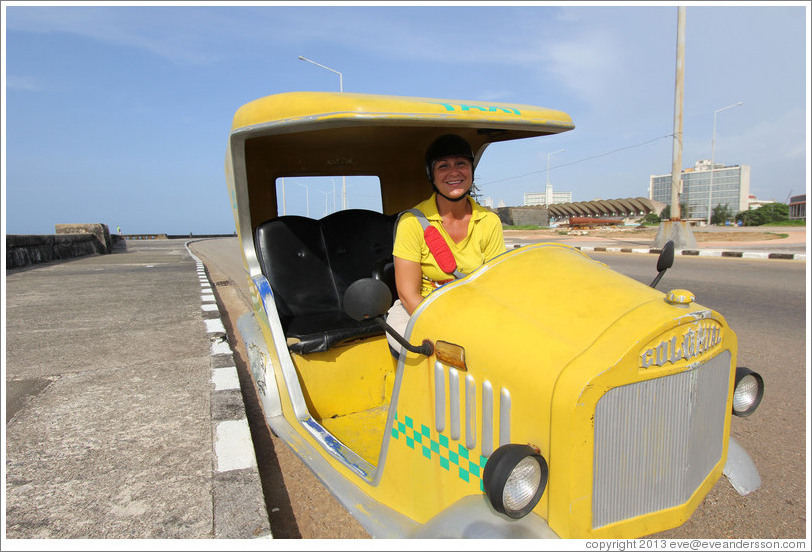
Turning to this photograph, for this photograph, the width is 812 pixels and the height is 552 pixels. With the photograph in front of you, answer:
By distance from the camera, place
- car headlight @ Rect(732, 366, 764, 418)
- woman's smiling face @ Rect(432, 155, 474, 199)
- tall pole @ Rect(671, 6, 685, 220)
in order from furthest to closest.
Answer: tall pole @ Rect(671, 6, 685, 220) → woman's smiling face @ Rect(432, 155, 474, 199) → car headlight @ Rect(732, 366, 764, 418)

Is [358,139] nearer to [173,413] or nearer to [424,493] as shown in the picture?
[173,413]

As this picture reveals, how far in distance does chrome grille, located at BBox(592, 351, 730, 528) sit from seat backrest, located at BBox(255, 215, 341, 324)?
2.36 meters

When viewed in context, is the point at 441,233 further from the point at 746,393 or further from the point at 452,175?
the point at 746,393

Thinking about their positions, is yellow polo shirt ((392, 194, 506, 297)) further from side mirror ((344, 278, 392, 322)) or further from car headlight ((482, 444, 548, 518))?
car headlight ((482, 444, 548, 518))

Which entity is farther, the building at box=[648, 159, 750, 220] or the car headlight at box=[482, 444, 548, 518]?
the building at box=[648, 159, 750, 220]

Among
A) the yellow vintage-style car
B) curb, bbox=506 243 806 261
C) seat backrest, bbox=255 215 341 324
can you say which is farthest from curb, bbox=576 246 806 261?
the yellow vintage-style car

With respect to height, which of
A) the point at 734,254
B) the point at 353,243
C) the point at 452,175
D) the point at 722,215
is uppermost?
the point at 452,175

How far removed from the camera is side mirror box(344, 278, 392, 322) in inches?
67.0

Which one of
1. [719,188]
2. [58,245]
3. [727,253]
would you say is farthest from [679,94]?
[719,188]

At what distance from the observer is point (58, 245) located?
14.8m

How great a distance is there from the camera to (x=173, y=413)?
3.18m

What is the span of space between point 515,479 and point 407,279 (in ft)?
3.77

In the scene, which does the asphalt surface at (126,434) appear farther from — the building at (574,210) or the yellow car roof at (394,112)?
the building at (574,210)

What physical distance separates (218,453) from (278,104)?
1823 mm
